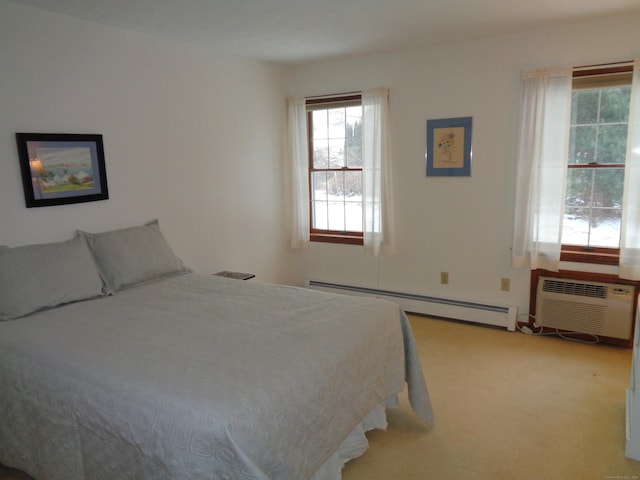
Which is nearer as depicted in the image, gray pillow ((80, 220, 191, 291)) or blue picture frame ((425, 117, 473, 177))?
gray pillow ((80, 220, 191, 291))

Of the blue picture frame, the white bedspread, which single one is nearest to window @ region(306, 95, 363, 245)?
the blue picture frame

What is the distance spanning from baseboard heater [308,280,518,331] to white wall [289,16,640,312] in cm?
7

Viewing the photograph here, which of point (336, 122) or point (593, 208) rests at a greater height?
point (336, 122)

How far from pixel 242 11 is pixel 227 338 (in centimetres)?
206

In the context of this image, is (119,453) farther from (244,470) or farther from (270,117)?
(270,117)

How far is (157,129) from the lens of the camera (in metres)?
3.48

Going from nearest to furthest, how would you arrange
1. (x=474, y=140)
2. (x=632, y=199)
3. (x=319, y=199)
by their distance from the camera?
1. (x=632, y=199)
2. (x=474, y=140)
3. (x=319, y=199)

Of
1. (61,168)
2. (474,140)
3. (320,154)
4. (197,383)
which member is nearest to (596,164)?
(474,140)

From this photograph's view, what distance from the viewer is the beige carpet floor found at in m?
2.19

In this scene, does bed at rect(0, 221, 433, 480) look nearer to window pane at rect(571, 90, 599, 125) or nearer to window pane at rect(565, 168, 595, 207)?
window pane at rect(565, 168, 595, 207)

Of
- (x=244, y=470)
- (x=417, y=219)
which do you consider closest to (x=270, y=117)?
(x=417, y=219)

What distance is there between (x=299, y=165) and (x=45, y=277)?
2669mm

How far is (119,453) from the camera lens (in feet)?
5.37

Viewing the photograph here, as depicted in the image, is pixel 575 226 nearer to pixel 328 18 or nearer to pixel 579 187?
pixel 579 187
